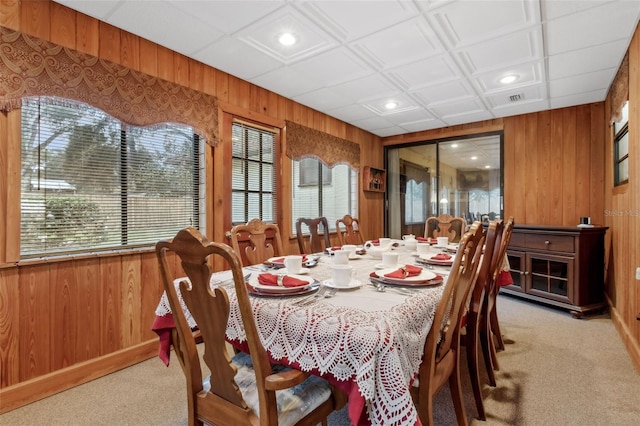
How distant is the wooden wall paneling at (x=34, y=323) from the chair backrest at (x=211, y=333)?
140 cm

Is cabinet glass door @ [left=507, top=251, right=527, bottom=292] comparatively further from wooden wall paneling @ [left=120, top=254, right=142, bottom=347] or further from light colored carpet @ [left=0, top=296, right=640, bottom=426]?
wooden wall paneling @ [left=120, top=254, right=142, bottom=347]

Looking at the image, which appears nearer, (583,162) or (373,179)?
(583,162)

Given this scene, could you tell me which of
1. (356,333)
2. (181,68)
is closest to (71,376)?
(356,333)

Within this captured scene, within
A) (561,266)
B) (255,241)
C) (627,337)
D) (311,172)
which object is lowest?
(627,337)

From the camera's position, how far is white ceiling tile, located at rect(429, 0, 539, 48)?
206 centimetres

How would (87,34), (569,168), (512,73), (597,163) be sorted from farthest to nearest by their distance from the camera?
(569,168) < (597,163) < (512,73) < (87,34)

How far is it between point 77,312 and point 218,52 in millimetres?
2169

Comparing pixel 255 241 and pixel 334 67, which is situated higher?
pixel 334 67

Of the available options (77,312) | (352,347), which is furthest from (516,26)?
(77,312)

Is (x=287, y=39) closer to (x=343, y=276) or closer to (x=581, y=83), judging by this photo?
(x=343, y=276)

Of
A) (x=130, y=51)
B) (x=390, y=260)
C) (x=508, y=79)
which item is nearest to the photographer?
(x=390, y=260)

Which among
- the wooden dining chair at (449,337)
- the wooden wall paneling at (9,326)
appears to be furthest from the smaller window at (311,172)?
the wooden dining chair at (449,337)

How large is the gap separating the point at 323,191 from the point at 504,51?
99.3 inches

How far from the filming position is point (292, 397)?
44.7 inches
